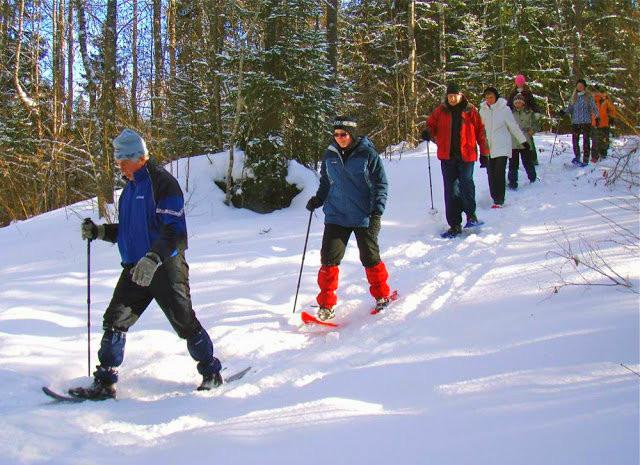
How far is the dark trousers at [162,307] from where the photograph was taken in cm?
354

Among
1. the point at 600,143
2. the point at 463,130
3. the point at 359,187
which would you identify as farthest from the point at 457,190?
the point at 600,143

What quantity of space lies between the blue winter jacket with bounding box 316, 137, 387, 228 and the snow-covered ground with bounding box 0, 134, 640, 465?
94cm

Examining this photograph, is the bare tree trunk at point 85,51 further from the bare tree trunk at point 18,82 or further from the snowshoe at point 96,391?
the snowshoe at point 96,391

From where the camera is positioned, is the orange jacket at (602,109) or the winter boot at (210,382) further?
the orange jacket at (602,109)

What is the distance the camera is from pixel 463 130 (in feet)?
22.9

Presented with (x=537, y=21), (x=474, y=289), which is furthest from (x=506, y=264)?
(x=537, y=21)

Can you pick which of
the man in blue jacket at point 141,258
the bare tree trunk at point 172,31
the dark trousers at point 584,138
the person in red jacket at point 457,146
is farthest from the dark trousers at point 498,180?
the bare tree trunk at point 172,31

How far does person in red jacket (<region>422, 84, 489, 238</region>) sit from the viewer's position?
702 cm

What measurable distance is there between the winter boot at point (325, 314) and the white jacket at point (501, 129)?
489 centimetres

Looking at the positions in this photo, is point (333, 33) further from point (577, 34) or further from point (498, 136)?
point (577, 34)

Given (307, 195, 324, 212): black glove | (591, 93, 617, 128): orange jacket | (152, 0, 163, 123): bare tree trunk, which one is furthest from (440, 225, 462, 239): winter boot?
(152, 0, 163, 123): bare tree trunk

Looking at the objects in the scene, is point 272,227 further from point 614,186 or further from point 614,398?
point 614,398

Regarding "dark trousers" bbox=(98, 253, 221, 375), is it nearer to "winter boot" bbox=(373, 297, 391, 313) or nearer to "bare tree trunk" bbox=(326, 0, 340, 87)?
"winter boot" bbox=(373, 297, 391, 313)

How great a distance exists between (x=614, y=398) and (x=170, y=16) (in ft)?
63.4
